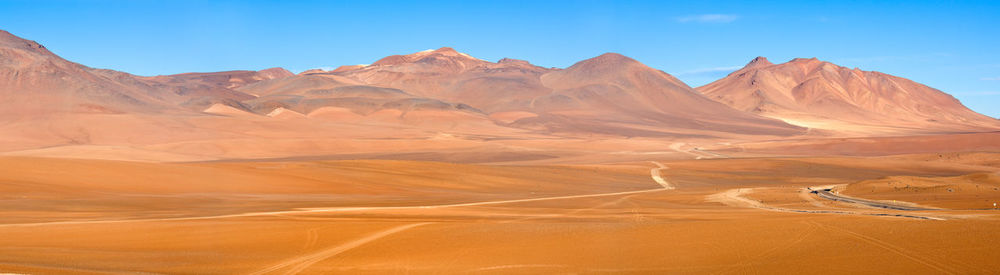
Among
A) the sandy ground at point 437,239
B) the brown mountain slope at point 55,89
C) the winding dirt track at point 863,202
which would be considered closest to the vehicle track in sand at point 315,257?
the sandy ground at point 437,239

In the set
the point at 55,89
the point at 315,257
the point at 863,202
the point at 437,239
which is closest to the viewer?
the point at 315,257

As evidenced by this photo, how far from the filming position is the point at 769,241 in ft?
35.0

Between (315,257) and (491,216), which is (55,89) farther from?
(315,257)

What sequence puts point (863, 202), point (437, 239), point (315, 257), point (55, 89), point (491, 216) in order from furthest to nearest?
point (55, 89), point (863, 202), point (491, 216), point (437, 239), point (315, 257)

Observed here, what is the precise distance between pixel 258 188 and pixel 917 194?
21808mm

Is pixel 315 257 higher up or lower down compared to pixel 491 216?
lower down

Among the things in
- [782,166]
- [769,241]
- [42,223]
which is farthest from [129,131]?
[769,241]

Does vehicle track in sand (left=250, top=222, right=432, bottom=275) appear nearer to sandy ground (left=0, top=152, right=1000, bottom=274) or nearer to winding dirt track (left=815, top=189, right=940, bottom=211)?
sandy ground (left=0, top=152, right=1000, bottom=274)

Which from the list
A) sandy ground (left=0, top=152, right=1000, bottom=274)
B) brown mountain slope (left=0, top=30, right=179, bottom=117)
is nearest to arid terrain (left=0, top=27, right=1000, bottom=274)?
sandy ground (left=0, top=152, right=1000, bottom=274)

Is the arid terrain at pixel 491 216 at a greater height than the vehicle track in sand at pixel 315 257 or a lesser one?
greater

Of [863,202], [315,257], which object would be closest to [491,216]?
[315,257]

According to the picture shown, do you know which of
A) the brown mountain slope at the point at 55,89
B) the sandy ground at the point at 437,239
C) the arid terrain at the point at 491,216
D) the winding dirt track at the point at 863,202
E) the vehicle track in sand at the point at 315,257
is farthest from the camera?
the brown mountain slope at the point at 55,89

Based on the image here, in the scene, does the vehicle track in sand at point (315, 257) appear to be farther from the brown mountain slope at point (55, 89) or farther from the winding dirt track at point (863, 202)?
the brown mountain slope at point (55, 89)

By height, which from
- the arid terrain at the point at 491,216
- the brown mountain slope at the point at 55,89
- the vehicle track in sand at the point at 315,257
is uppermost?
the brown mountain slope at the point at 55,89
